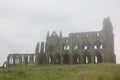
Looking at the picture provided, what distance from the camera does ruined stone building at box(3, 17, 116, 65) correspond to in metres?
53.2

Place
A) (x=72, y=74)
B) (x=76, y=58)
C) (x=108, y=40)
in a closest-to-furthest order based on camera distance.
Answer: (x=72, y=74) → (x=108, y=40) → (x=76, y=58)

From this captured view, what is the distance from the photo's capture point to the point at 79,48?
55.2m

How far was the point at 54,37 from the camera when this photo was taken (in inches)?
2346

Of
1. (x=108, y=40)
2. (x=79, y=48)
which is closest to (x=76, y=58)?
(x=79, y=48)

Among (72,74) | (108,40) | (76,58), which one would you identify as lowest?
(72,74)

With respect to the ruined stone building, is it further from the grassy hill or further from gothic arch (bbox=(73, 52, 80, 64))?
the grassy hill

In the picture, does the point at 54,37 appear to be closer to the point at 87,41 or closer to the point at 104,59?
the point at 87,41

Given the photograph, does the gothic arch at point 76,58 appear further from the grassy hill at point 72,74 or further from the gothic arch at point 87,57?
the grassy hill at point 72,74

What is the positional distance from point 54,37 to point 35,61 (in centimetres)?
703

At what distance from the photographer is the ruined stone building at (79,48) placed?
53.2m

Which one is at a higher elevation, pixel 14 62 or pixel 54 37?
pixel 54 37

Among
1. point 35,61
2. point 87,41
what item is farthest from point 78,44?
point 35,61

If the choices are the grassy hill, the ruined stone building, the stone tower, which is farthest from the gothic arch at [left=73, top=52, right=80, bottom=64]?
the grassy hill

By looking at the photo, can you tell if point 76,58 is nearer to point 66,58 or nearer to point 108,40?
point 66,58
